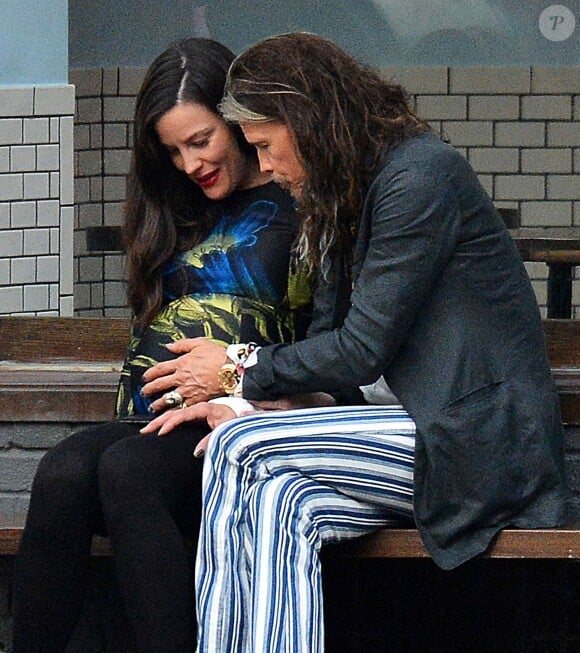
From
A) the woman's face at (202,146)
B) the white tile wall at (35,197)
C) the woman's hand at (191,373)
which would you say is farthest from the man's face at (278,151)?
the white tile wall at (35,197)

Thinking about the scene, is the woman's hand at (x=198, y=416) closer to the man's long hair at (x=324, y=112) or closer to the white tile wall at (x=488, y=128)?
the man's long hair at (x=324, y=112)

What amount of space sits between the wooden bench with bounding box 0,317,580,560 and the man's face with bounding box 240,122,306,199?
0.67m

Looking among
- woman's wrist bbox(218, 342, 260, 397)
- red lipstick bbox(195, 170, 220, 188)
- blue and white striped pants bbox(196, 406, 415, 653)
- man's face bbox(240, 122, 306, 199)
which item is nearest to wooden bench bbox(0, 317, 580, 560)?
blue and white striped pants bbox(196, 406, 415, 653)

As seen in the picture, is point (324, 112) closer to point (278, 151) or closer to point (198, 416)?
point (278, 151)

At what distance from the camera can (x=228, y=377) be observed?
9.53ft

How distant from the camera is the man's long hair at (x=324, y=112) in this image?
8.91ft

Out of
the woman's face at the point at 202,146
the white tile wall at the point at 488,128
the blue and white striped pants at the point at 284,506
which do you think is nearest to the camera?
the blue and white striped pants at the point at 284,506

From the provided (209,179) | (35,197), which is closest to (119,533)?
(209,179)

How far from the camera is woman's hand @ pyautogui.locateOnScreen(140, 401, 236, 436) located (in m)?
2.85

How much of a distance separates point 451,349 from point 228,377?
46 centimetres

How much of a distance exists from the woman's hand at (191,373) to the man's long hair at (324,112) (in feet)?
1.13

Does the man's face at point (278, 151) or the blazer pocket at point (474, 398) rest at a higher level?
the man's face at point (278, 151)

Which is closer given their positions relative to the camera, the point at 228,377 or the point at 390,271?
the point at 390,271

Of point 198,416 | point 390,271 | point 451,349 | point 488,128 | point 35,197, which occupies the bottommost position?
point 198,416
